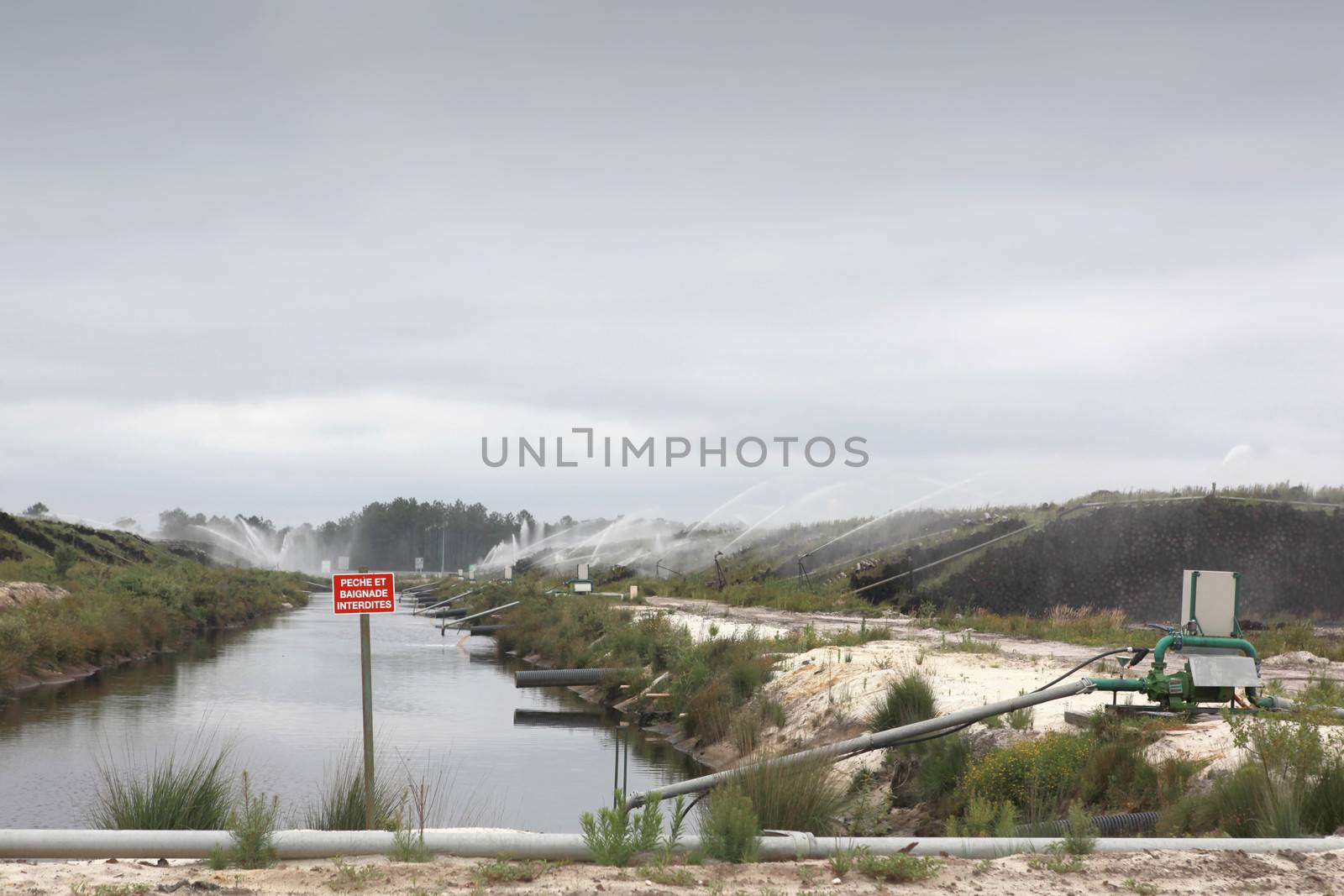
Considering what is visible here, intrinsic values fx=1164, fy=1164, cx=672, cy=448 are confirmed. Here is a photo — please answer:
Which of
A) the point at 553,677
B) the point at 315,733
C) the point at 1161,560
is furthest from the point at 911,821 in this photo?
the point at 1161,560

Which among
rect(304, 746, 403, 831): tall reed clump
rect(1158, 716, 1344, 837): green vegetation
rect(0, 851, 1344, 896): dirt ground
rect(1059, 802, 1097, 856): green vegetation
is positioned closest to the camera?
rect(0, 851, 1344, 896): dirt ground

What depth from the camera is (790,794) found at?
42.9 feet

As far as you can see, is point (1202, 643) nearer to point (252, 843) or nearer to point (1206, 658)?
point (1206, 658)

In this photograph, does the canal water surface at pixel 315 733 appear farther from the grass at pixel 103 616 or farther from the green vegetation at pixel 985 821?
the green vegetation at pixel 985 821

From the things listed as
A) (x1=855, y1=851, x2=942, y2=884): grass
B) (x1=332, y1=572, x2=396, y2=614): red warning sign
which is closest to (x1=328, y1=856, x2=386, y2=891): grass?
(x1=855, y1=851, x2=942, y2=884): grass

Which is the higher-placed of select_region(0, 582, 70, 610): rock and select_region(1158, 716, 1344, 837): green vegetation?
select_region(1158, 716, 1344, 837): green vegetation

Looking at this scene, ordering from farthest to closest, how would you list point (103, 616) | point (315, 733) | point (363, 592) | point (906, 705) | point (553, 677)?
point (103, 616) < point (315, 733) < point (553, 677) < point (906, 705) < point (363, 592)

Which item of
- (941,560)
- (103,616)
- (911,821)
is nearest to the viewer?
(911,821)

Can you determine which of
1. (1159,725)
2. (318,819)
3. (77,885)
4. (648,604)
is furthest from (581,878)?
(648,604)

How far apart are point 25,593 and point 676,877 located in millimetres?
48541

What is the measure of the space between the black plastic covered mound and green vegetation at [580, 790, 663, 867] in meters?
42.1

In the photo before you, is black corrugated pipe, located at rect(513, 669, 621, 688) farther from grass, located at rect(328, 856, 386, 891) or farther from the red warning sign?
grass, located at rect(328, 856, 386, 891)

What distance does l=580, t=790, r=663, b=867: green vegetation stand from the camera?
960cm

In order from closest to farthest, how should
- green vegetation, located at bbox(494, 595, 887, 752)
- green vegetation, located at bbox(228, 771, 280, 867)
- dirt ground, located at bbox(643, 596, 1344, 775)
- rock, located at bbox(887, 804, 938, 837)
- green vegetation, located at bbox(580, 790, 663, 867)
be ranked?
green vegetation, located at bbox(228, 771, 280, 867)
green vegetation, located at bbox(580, 790, 663, 867)
dirt ground, located at bbox(643, 596, 1344, 775)
rock, located at bbox(887, 804, 938, 837)
green vegetation, located at bbox(494, 595, 887, 752)
